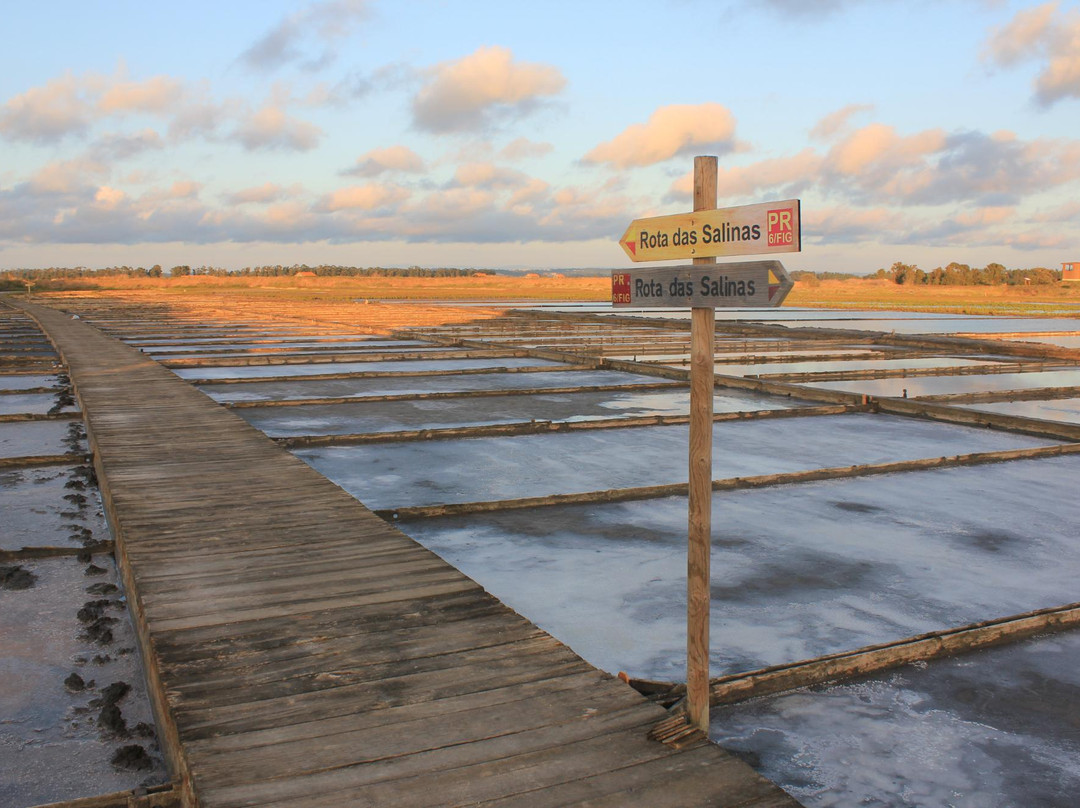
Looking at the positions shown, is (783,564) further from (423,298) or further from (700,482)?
(423,298)

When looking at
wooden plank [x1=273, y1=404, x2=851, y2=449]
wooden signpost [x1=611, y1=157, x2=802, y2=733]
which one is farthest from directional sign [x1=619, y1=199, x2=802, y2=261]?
wooden plank [x1=273, y1=404, x2=851, y2=449]

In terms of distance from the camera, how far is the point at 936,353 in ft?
58.3

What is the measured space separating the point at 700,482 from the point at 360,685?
1.21m

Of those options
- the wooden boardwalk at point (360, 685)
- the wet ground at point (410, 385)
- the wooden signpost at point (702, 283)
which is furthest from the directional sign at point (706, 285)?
the wet ground at point (410, 385)

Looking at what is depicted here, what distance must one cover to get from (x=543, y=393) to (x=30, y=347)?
39.9ft

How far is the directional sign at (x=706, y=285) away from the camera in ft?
8.49

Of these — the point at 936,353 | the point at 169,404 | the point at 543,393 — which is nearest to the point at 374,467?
the point at 169,404

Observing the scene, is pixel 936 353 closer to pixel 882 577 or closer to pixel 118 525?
pixel 882 577

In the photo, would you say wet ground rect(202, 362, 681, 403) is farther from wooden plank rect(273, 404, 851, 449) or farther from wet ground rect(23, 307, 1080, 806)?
wooden plank rect(273, 404, 851, 449)

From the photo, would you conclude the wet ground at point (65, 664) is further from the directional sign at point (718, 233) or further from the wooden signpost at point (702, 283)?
the directional sign at point (718, 233)

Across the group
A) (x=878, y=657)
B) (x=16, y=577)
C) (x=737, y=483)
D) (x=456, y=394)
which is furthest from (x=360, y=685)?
(x=456, y=394)

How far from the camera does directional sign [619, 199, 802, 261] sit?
2.55m

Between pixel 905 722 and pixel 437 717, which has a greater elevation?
pixel 437 717

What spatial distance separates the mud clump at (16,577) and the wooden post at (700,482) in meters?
3.30
